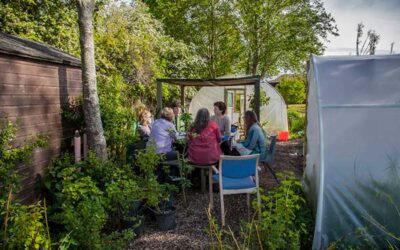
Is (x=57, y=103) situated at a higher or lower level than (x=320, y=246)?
higher

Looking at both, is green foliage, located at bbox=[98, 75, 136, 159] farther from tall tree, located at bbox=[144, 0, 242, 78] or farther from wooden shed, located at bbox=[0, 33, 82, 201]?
tall tree, located at bbox=[144, 0, 242, 78]

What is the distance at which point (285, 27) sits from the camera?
18828 mm

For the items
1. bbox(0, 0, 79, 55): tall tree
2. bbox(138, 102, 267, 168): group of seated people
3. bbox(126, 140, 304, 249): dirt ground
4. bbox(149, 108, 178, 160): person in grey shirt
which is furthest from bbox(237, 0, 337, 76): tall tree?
bbox(149, 108, 178, 160): person in grey shirt

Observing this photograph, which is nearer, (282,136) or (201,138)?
(201,138)

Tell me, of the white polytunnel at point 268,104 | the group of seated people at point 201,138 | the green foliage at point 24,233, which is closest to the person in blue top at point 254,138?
the group of seated people at point 201,138

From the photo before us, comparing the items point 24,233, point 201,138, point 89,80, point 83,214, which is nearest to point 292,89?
point 201,138

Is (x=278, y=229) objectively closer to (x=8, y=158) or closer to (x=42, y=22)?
(x=8, y=158)

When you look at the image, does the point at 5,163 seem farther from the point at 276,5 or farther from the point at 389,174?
the point at 276,5

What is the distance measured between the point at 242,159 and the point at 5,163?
2753 millimetres

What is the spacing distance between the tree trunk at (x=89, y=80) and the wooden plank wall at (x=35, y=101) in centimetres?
45

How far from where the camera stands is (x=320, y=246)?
3.58 metres

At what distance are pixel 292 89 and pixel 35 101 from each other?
29510 millimetres

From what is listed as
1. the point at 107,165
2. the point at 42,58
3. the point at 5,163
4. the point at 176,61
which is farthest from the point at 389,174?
the point at 176,61

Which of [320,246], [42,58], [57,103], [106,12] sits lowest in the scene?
[320,246]
